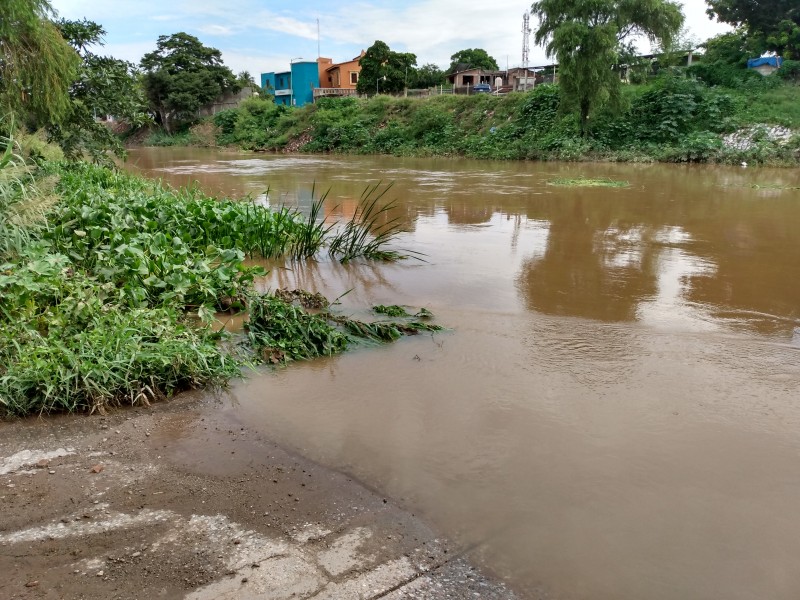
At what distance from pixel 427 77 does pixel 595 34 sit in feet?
90.2

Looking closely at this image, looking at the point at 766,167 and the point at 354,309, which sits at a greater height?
the point at 766,167

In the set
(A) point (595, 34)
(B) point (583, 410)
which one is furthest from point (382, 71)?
(B) point (583, 410)

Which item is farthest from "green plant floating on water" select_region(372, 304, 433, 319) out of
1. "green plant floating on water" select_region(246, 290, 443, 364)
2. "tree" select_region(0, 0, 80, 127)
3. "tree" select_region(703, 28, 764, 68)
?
"tree" select_region(703, 28, 764, 68)

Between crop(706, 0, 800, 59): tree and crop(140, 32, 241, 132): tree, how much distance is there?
3317cm

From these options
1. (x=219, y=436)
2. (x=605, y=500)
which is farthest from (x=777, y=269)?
(x=219, y=436)

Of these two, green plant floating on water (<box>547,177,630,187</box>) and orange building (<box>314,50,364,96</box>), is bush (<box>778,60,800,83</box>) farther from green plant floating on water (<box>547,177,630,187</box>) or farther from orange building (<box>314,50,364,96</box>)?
orange building (<box>314,50,364,96</box>)

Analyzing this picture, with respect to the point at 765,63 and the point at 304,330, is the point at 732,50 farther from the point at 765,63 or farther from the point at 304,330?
the point at 304,330

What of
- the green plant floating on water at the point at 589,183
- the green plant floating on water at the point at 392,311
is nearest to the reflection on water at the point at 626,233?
the green plant floating on water at the point at 589,183

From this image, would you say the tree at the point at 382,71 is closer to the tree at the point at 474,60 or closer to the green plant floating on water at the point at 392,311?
the tree at the point at 474,60

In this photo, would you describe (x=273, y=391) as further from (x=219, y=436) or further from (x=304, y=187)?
(x=304, y=187)

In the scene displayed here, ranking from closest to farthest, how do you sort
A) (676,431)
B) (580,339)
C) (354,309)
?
(676,431) → (580,339) → (354,309)

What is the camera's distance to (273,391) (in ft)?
12.8

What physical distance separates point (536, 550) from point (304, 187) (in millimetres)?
13858

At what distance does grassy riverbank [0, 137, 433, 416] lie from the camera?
3496 millimetres
